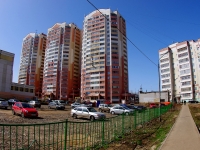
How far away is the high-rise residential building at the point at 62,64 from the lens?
346 feet

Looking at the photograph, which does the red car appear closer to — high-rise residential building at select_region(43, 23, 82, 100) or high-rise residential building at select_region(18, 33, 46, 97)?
high-rise residential building at select_region(43, 23, 82, 100)

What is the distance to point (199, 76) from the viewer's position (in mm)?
85000

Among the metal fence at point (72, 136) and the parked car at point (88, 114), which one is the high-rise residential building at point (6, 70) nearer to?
the parked car at point (88, 114)

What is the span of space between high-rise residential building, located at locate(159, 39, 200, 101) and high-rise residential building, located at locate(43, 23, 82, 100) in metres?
51.9

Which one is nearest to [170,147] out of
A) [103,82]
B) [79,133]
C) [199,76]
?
[79,133]

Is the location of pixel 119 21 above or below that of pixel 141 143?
above

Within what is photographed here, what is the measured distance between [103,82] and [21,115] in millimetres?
70509

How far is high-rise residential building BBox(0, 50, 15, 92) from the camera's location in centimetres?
6412

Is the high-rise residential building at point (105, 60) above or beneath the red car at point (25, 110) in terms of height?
above

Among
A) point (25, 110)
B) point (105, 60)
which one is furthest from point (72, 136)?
point (105, 60)

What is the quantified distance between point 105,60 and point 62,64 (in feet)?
95.9

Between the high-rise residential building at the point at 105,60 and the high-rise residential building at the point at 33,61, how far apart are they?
4078 centimetres

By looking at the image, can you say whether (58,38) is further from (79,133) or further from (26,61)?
(79,133)

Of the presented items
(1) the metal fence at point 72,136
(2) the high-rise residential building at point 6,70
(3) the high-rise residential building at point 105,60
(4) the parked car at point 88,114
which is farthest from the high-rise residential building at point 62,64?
(1) the metal fence at point 72,136
